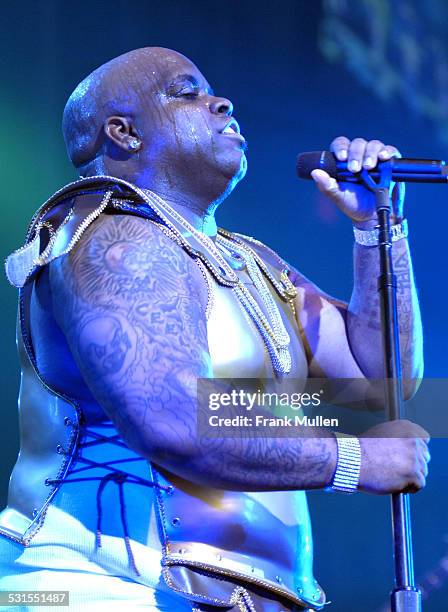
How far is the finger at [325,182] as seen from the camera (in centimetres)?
203

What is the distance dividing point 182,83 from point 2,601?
115 cm

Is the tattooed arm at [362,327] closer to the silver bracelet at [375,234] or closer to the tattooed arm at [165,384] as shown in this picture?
the silver bracelet at [375,234]

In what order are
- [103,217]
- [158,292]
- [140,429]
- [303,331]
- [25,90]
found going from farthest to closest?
[25,90], [303,331], [103,217], [158,292], [140,429]

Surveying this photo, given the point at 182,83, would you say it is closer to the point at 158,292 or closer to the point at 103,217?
the point at 103,217

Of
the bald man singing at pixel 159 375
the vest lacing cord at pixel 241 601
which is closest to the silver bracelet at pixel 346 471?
the bald man singing at pixel 159 375

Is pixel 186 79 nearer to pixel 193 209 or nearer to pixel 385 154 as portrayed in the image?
pixel 193 209

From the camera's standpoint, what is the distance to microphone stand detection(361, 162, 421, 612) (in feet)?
5.15

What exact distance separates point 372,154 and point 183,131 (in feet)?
1.39

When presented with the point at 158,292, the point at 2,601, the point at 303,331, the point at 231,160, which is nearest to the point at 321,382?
the point at 303,331

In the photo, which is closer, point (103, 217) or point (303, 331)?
point (103, 217)

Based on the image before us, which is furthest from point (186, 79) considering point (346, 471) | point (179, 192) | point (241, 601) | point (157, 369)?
point (241, 601)

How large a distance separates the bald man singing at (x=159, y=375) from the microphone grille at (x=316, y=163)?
17 mm

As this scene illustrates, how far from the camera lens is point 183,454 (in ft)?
5.19

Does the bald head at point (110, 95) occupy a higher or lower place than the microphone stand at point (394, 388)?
higher
